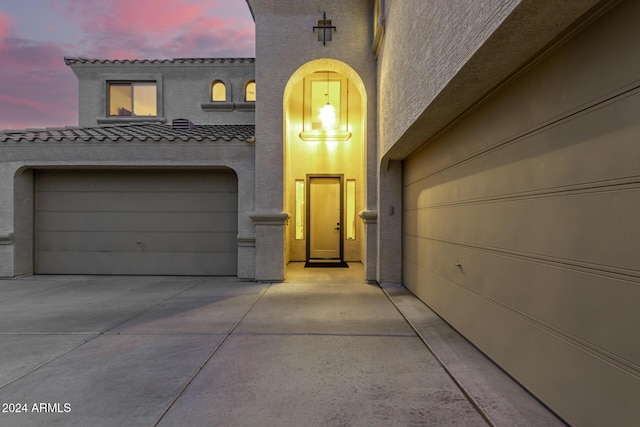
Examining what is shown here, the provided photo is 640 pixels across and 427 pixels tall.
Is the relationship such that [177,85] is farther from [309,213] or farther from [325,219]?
[325,219]

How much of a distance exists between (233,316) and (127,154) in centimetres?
511

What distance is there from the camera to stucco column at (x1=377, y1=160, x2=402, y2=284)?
6.87 meters

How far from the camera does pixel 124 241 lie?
795 centimetres

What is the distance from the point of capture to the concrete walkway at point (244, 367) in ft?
8.08

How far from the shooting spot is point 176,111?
38.7 feet

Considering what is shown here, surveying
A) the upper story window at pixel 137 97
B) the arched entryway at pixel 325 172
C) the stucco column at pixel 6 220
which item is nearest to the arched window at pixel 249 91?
the arched entryway at pixel 325 172

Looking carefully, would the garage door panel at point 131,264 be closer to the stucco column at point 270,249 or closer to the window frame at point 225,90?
the stucco column at point 270,249

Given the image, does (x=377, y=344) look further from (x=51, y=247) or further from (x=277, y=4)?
(x=51, y=247)

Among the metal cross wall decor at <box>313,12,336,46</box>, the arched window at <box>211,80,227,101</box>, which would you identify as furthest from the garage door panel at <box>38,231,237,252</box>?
the arched window at <box>211,80,227,101</box>

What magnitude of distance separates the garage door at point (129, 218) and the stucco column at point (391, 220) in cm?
357

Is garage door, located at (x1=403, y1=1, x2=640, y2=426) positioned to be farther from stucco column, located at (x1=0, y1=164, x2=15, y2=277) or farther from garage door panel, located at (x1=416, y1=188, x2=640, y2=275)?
stucco column, located at (x1=0, y1=164, x2=15, y2=277)

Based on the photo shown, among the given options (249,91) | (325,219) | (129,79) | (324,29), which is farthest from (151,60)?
(325,219)

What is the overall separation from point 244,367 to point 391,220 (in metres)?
4.54

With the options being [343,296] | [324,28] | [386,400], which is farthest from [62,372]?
[324,28]
